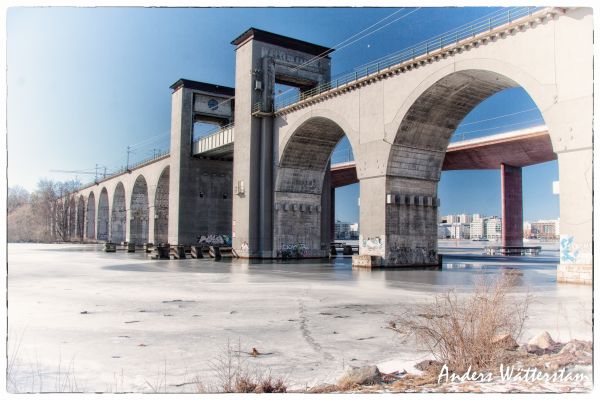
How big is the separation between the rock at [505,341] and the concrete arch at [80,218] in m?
113

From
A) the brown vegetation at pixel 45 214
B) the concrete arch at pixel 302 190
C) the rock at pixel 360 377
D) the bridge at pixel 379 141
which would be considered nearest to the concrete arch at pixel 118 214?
the brown vegetation at pixel 45 214

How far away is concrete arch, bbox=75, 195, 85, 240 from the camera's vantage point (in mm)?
110625

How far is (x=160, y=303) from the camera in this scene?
49.4 ft

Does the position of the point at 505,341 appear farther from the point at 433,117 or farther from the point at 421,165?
the point at 421,165

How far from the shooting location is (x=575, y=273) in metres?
20.2

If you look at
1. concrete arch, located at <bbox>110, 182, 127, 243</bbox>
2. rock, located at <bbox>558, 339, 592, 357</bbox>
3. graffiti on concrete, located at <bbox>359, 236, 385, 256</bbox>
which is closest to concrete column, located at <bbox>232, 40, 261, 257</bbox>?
graffiti on concrete, located at <bbox>359, 236, 385, 256</bbox>

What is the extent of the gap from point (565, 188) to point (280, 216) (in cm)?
2576

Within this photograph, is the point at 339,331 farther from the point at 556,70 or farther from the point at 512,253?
the point at 512,253

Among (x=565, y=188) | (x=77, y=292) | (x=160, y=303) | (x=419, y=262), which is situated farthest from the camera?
(x=419, y=262)

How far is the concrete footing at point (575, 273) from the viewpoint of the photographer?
65.0 ft

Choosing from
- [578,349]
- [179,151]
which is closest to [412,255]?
[578,349]

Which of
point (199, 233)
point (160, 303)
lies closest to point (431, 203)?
point (160, 303)

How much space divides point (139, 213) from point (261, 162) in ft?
132

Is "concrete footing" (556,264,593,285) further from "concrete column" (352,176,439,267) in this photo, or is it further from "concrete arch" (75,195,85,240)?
"concrete arch" (75,195,85,240)
